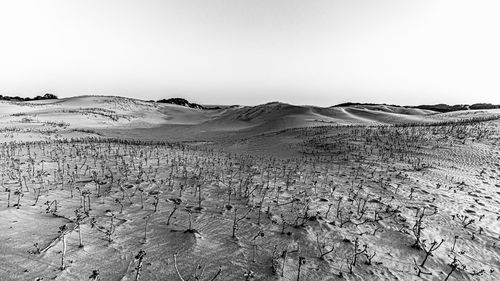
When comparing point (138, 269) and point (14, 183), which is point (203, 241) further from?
point (14, 183)

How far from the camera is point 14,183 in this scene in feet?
24.2

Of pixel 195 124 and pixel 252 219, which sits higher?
pixel 252 219

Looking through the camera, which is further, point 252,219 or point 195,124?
point 195,124

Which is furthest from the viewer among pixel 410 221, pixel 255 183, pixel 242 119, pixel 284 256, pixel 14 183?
pixel 242 119

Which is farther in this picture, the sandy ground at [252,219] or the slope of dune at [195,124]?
the slope of dune at [195,124]

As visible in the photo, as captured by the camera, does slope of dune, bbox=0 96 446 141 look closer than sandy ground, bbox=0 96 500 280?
No

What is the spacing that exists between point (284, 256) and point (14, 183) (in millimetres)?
7102

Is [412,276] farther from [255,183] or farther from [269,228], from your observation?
[255,183]

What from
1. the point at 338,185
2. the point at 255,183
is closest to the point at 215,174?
the point at 255,183

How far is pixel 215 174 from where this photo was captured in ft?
31.1

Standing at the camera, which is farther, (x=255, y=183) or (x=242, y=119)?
(x=242, y=119)

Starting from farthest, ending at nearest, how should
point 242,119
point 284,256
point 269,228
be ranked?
point 242,119
point 269,228
point 284,256

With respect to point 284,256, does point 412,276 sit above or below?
below

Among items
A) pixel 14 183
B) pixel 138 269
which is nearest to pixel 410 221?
pixel 138 269
